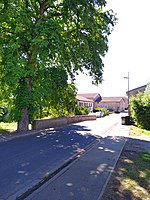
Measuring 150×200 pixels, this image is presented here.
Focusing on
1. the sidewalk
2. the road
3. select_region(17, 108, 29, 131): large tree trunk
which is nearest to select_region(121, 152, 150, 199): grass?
the sidewalk

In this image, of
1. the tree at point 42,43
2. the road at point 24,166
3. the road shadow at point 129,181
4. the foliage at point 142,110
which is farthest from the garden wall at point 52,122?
the road shadow at point 129,181

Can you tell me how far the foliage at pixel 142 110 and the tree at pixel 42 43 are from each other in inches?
299

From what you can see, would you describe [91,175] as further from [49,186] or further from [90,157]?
[90,157]

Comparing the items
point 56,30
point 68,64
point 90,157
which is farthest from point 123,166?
point 68,64

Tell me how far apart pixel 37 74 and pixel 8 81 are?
315 centimetres

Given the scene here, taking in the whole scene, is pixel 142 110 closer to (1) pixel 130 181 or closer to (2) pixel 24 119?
(2) pixel 24 119

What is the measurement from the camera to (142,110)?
2803 centimetres

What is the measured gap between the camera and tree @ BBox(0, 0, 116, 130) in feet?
49.8

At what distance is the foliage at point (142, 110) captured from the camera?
2780 cm

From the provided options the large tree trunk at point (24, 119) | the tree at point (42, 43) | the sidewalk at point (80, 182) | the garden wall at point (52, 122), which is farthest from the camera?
the garden wall at point (52, 122)

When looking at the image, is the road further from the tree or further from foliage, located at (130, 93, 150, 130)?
foliage, located at (130, 93, 150, 130)

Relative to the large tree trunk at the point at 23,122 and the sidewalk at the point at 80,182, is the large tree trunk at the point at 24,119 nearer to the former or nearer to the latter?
the large tree trunk at the point at 23,122

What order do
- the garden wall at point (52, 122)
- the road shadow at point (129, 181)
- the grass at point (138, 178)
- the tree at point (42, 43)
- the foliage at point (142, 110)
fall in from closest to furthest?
the road shadow at point (129, 181)
the grass at point (138, 178)
the tree at point (42, 43)
the garden wall at point (52, 122)
the foliage at point (142, 110)

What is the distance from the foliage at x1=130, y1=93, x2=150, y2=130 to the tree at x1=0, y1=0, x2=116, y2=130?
299 inches
